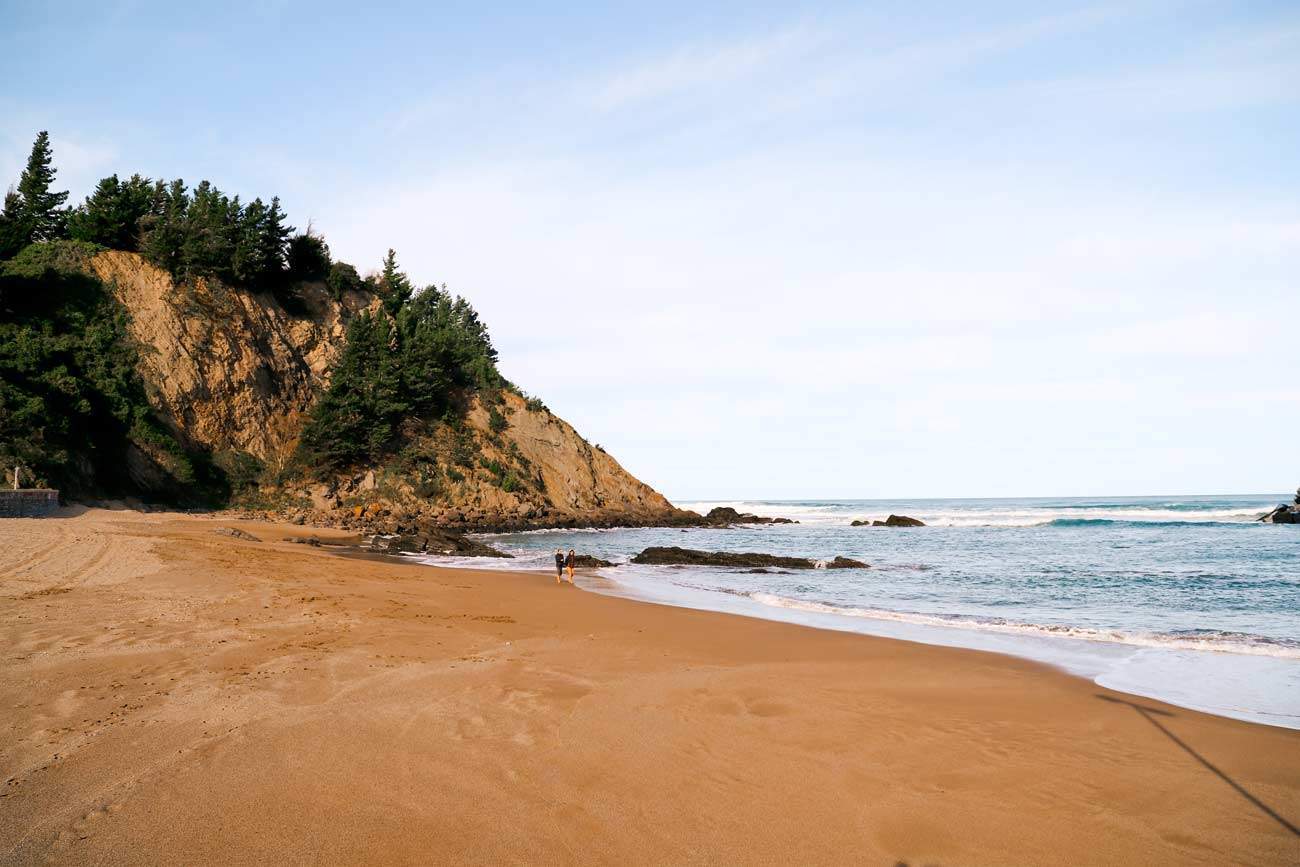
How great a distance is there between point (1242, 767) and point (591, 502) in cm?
5056

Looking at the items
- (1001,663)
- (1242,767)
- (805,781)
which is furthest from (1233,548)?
(805,781)

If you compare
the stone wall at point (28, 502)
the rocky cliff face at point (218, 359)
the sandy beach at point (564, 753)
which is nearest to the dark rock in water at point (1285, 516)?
the sandy beach at point (564, 753)

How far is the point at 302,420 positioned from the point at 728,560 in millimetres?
30545

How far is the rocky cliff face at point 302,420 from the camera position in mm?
40500

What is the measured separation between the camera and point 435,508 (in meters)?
46.3

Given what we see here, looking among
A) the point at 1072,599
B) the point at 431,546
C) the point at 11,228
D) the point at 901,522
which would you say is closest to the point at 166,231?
the point at 11,228

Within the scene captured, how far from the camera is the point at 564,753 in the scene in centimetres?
609

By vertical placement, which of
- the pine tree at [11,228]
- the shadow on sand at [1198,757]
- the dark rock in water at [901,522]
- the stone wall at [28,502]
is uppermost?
the pine tree at [11,228]

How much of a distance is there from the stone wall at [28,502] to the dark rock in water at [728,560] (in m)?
19.5

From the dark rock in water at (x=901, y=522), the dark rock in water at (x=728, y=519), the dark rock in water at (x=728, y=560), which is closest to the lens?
the dark rock in water at (x=728, y=560)

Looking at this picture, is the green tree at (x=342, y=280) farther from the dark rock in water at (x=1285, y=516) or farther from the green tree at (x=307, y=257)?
the dark rock in water at (x=1285, y=516)

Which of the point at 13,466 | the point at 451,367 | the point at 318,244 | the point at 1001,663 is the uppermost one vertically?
the point at 318,244

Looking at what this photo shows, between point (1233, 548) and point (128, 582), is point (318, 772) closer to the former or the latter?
point (128, 582)

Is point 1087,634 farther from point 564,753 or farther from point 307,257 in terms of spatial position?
point 307,257
